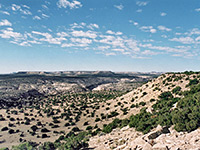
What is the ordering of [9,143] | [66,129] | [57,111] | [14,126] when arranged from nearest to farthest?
[9,143], [66,129], [14,126], [57,111]

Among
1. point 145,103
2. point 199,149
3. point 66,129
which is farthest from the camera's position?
point 66,129

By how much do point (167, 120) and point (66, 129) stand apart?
86.9 feet

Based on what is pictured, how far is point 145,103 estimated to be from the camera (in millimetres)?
34062

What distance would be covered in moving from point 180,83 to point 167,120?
2328 centimetres

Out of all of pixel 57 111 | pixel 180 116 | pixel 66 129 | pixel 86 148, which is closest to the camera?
pixel 180 116

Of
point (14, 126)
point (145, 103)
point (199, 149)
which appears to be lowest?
point (14, 126)

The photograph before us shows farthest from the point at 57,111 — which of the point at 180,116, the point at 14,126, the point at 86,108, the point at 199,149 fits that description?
the point at 199,149

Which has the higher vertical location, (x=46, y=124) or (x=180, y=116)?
(x=180, y=116)

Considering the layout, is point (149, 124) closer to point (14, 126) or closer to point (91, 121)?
point (91, 121)

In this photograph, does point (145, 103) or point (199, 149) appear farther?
point (145, 103)

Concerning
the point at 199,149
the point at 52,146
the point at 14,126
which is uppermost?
the point at 199,149

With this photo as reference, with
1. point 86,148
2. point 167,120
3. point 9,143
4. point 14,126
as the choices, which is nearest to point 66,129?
point 9,143

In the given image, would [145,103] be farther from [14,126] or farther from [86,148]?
[14,126]

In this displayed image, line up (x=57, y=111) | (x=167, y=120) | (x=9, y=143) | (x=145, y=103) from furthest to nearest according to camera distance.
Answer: (x=57, y=111) → (x=145, y=103) → (x=9, y=143) → (x=167, y=120)
